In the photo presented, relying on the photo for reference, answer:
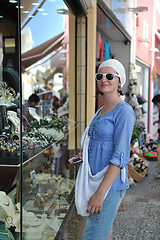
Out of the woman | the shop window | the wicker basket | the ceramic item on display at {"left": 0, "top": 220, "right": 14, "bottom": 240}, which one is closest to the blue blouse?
the woman

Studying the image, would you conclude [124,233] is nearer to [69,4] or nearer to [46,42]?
[46,42]

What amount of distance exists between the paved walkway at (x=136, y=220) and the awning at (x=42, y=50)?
1722 mm

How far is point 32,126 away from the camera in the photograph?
242 centimetres

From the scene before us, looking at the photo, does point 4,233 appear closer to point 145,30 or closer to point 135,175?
point 135,175

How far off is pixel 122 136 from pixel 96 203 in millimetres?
390

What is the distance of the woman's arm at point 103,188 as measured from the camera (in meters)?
1.72

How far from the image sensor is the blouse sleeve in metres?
1.73

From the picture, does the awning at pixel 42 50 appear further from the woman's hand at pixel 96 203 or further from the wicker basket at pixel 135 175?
the wicker basket at pixel 135 175

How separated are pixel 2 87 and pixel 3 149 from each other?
33 centimetres

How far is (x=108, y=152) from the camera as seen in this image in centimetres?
182

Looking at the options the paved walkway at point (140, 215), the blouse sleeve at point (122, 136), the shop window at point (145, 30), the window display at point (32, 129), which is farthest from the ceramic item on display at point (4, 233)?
the shop window at point (145, 30)

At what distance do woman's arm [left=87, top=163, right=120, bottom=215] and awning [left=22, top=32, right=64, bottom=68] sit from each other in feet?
6.02

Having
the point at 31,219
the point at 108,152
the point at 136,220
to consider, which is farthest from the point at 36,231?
the point at 136,220

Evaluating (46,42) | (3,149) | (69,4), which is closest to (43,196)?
(3,149)
